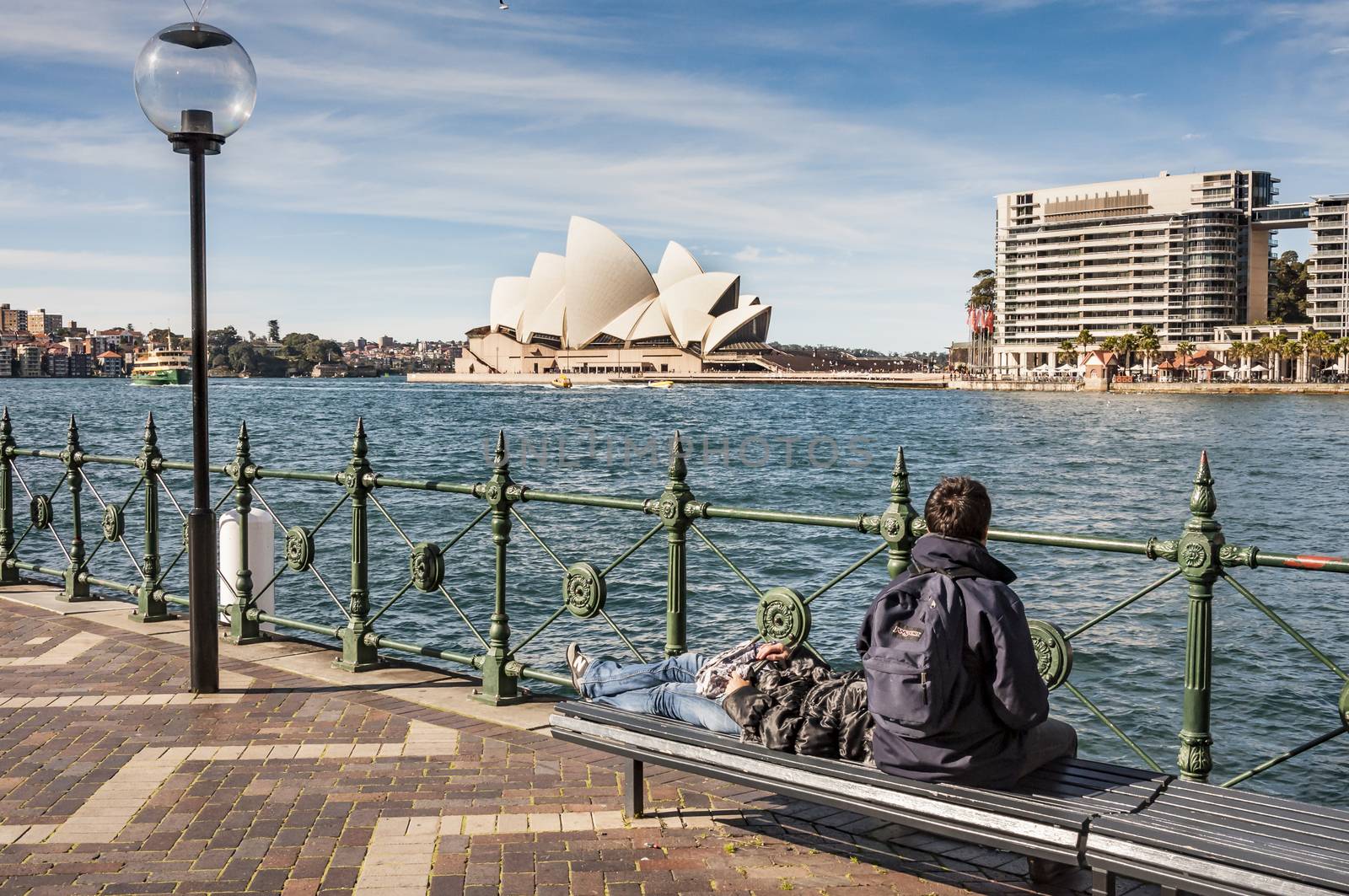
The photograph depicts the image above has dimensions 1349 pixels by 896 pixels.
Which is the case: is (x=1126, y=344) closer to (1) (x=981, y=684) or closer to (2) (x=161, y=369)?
(2) (x=161, y=369)

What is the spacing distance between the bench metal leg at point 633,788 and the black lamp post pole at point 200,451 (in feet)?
8.99

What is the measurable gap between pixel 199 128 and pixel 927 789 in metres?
4.71

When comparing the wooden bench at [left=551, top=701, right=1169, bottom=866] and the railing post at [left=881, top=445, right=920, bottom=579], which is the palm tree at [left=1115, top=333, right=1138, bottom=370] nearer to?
the railing post at [left=881, top=445, right=920, bottom=579]

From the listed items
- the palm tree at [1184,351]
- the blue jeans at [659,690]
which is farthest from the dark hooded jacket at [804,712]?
Answer: the palm tree at [1184,351]

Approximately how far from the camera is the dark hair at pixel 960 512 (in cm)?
337

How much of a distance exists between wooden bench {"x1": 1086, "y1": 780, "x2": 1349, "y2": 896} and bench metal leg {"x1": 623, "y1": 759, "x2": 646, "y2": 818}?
5.52ft

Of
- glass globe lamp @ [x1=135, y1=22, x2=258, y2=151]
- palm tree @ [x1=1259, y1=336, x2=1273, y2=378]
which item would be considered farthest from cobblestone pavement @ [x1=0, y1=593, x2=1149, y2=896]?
palm tree @ [x1=1259, y1=336, x2=1273, y2=378]

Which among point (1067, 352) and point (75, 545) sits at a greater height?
point (1067, 352)

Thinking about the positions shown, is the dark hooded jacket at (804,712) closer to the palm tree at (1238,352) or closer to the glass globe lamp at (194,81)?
the glass globe lamp at (194,81)

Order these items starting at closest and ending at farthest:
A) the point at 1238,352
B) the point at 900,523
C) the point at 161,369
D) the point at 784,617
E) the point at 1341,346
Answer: the point at 900,523, the point at 784,617, the point at 1341,346, the point at 1238,352, the point at 161,369

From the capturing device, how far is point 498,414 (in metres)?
79.8

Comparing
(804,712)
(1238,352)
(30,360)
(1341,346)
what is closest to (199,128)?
(804,712)

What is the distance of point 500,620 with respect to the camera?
239 inches

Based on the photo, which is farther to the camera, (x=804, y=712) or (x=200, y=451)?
(x=200, y=451)
